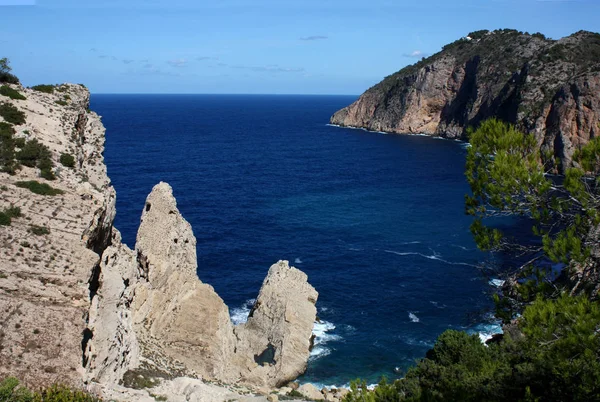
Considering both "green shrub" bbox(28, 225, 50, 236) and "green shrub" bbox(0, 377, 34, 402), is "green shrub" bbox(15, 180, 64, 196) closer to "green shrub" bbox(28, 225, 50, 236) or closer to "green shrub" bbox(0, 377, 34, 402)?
"green shrub" bbox(28, 225, 50, 236)

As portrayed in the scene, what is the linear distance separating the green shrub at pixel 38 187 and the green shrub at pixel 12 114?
7.86 meters

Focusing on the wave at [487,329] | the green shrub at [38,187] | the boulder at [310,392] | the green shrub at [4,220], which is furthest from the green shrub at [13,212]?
the wave at [487,329]

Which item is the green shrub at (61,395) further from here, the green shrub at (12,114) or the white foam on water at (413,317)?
the white foam on water at (413,317)

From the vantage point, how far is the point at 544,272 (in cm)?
1716

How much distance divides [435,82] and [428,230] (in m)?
125

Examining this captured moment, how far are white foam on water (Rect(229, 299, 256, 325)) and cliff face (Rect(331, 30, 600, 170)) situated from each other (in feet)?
195

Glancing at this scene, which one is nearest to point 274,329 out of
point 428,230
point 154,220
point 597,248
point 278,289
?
point 278,289

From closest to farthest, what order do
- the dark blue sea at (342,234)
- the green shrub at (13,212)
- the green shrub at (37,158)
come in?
the green shrub at (13,212) → the green shrub at (37,158) → the dark blue sea at (342,234)

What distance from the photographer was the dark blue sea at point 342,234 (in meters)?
49.5

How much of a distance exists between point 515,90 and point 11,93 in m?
138

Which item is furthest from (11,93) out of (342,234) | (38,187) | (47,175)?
(342,234)

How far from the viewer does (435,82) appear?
615 ft

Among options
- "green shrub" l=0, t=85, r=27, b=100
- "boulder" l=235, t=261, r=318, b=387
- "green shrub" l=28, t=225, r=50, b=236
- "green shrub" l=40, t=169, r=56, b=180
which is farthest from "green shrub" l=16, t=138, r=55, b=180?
"boulder" l=235, t=261, r=318, b=387

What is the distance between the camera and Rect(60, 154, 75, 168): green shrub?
29656 millimetres
